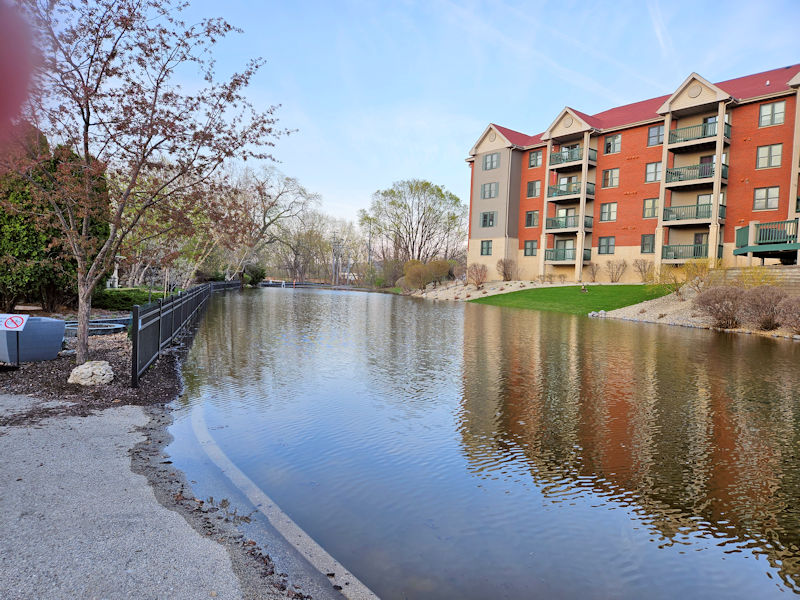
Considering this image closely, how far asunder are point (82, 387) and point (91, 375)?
284 mm

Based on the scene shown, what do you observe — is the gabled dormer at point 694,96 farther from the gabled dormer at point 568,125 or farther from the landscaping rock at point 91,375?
the landscaping rock at point 91,375

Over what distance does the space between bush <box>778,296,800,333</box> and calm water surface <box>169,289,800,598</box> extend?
8.04 metres

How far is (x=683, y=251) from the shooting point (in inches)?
1494

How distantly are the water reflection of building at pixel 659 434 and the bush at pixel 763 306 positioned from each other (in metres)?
7.26

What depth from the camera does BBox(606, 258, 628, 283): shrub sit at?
4233 cm

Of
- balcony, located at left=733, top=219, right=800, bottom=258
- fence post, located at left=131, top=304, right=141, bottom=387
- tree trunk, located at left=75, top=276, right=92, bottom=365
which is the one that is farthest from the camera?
balcony, located at left=733, top=219, right=800, bottom=258

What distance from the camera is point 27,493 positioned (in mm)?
4738

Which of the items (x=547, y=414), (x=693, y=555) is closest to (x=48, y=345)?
(x=547, y=414)

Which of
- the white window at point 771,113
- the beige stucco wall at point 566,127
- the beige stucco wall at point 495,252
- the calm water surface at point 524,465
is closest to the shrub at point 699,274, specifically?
the white window at point 771,113

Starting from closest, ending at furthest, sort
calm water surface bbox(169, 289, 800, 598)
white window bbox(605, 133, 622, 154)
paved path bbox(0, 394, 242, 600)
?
paved path bbox(0, 394, 242, 600)
calm water surface bbox(169, 289, 800, 598)
white window bbox(605, 133, 622, 154)

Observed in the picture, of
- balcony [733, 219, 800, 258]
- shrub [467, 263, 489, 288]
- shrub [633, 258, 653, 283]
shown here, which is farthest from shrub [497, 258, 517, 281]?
balcony [733, 219, 800, 258]

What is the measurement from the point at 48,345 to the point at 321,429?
618 cm

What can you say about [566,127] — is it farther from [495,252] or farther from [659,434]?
[659,434]

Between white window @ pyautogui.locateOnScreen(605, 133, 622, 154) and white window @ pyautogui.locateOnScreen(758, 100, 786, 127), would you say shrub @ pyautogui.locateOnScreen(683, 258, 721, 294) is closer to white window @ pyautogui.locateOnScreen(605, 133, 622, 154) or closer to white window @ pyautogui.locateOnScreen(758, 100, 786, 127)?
white window @ pyautogui.locateOnScreen(758, 100, 786, 127)
